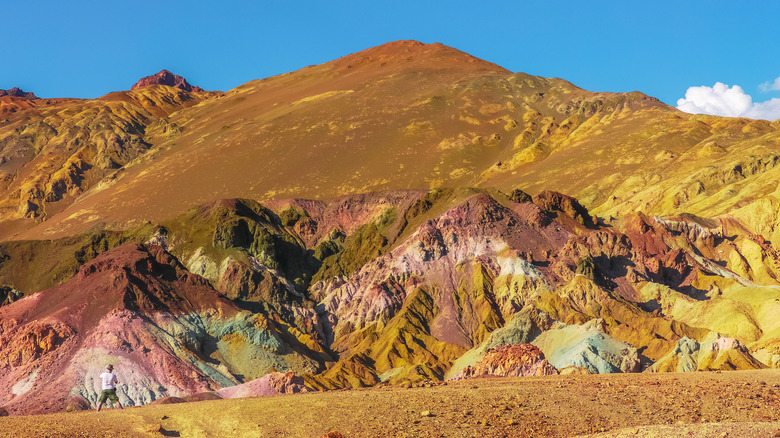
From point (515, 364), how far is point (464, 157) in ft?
381

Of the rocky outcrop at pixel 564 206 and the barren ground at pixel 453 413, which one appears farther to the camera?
the rocky outcrop at pixel 564 206

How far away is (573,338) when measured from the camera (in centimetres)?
5759

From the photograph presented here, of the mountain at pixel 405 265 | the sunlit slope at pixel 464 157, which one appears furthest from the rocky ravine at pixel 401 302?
the sunlit slope at pixel 464 157

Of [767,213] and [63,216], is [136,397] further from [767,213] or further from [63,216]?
[63,216]

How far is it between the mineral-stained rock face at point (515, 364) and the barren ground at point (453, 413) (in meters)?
15.3

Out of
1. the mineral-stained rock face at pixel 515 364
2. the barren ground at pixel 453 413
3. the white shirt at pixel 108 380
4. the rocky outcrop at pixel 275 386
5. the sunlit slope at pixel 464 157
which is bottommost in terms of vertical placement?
the rocky outcrop at pixel 275 386

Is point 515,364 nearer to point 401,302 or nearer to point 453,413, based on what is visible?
point 453,413

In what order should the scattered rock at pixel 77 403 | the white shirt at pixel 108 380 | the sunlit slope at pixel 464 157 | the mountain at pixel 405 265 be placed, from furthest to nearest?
the sunlit slope at pixel 464 157
the mountain at pixel 405 265
the scattered rock at pixel 77 403
the white shirt at pixel 108 380

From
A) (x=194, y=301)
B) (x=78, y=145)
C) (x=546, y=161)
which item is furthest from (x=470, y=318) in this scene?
(x=78, y=145)

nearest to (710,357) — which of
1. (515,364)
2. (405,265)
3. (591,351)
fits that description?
(591,351)

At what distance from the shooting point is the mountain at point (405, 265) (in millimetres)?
61062

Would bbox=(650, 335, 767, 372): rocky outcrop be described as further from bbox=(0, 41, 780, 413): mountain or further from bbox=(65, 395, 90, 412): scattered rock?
bbox=(65, 395, 90, 412): scattered rock

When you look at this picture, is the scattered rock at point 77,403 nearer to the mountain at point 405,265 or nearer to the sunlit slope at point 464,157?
the mountain at point 405,265

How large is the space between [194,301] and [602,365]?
36960 mm
